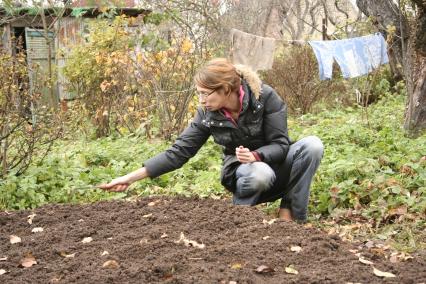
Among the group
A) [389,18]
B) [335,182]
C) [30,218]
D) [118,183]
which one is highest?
[389,18]

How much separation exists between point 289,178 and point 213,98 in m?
0.87

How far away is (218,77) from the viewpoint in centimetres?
380

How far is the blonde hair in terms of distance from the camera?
380 centimetres

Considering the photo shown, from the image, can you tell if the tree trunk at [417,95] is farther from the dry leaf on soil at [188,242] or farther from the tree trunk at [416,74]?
the dry leaf on soil at [188,242]

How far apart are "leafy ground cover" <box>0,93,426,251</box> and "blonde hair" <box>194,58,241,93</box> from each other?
1.19 m

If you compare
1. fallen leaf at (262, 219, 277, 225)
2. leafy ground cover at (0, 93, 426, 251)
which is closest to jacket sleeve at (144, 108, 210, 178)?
fallen leaf at (262, 219, 277, 225)

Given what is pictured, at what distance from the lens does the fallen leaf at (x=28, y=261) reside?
126 inches

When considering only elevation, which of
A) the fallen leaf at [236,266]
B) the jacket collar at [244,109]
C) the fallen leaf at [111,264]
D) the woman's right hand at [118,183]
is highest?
the jacket collar at [244,109]

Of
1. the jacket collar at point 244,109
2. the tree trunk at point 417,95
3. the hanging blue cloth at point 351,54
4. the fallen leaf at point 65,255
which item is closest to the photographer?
the fallen leaf at point 65,255

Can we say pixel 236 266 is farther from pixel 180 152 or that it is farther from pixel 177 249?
pixel 180 152

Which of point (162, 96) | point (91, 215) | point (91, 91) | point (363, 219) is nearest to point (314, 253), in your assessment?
point (363, 219)

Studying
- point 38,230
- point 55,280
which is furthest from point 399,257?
point 38,230

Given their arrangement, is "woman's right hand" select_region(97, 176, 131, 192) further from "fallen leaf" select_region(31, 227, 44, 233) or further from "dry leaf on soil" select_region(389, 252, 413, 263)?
"dry leaf on soil" select_region(389, 252, 413, 263)

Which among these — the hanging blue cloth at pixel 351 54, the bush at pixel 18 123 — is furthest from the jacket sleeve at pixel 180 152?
the hanging blue cloth at pixel 351 54
